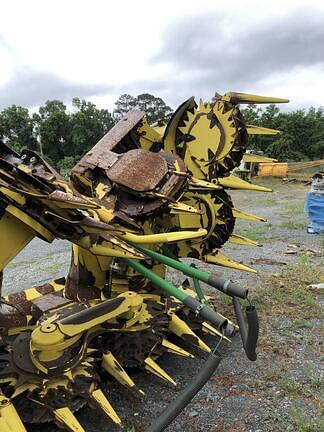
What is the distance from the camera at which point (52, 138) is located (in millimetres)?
25562

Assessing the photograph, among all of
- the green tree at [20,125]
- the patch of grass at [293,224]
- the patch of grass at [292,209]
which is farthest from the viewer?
the green tree at [20,125]

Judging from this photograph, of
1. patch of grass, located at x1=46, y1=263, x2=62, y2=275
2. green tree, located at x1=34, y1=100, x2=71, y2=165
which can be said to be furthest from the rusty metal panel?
green tree, located at x1=34, y1=100, x2=71, y2=165

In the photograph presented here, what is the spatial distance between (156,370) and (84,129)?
23.3 metres

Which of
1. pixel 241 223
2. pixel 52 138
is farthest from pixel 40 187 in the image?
pixel 52 138

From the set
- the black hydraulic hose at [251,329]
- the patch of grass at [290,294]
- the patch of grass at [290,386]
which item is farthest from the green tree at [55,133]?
the black hydraulic hose at [251,329]

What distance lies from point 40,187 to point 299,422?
2401mm

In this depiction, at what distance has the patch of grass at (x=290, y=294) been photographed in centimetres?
527

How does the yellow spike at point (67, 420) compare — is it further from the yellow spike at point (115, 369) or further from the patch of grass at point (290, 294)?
the patch of grass at point (290, 294)

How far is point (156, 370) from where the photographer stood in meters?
3.46

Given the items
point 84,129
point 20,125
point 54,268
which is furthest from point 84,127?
point 54,268

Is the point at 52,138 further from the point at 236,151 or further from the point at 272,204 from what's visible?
the point at 236,151

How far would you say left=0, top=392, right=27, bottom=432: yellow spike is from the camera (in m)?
2.41

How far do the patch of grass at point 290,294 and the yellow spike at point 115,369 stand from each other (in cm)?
244

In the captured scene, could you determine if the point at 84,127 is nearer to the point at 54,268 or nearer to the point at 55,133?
the point at 55,133
